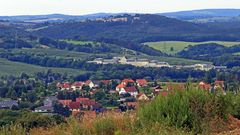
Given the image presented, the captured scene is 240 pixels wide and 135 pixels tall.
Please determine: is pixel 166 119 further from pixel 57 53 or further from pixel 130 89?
pixel 57 53

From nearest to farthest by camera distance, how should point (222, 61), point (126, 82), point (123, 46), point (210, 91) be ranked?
1. point (210, 91)
2. point (126, 82)
3. point (222, 61)
4. point (123, 46)

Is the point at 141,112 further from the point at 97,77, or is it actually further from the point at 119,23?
the point at 119,23

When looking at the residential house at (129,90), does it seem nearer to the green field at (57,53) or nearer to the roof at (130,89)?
the roof at (130,89)

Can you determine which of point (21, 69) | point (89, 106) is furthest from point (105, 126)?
point (21, 69)

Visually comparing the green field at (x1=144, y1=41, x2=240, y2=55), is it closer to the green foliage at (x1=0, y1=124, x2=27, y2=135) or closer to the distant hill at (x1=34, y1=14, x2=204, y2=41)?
the distant hill at (x1=34, y1=14, x2=204, y2=41)

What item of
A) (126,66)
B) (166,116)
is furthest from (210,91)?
(126,66)

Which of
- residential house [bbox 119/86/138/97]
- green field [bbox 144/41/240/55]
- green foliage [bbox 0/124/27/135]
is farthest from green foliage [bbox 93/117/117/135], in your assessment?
green field [bbox 144/41/240/55]
